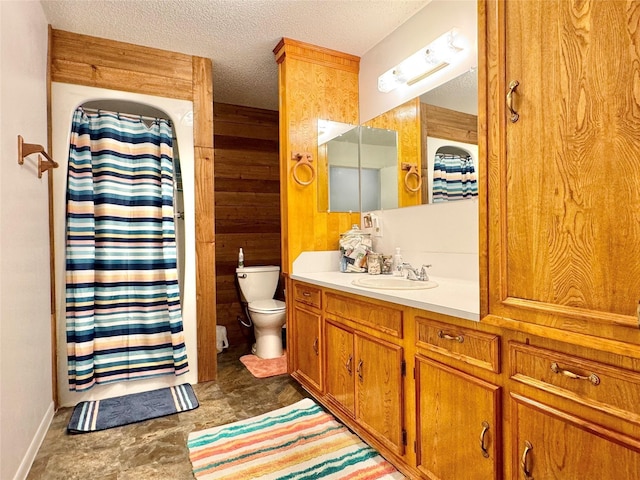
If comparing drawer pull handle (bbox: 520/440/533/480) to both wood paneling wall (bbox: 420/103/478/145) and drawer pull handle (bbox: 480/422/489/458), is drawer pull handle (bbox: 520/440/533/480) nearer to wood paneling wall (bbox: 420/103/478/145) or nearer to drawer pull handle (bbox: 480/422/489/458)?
drawer pull handle (bbox: 480/422/489/458)

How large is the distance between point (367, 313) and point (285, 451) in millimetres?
801

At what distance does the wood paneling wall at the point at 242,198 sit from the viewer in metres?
3.61

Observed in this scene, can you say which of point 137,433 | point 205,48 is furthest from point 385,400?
point 205,48

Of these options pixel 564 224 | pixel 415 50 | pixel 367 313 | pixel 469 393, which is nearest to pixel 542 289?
pixel 564 224

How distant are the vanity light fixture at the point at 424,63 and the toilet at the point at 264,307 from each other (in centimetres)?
193

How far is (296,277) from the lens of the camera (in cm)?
244

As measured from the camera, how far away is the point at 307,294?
2.34m

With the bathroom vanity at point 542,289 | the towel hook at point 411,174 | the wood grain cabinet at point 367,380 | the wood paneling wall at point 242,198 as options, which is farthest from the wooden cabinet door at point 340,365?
the wood paneling wall at point 242,198

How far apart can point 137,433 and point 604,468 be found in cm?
209

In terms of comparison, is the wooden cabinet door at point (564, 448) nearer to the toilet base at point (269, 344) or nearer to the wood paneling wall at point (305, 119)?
the wood paneling wall at point (305, 119)

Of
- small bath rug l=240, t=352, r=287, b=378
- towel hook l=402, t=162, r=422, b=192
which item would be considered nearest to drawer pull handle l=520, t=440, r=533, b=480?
towel hook l=402, t=162, r=422, b=192

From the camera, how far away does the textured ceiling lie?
211 cm

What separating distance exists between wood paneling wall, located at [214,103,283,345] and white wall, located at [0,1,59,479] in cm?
159

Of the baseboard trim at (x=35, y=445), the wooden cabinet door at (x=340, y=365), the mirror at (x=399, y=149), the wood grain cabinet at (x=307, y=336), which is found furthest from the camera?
the wood grain cabinet at (x=307, y=336)
